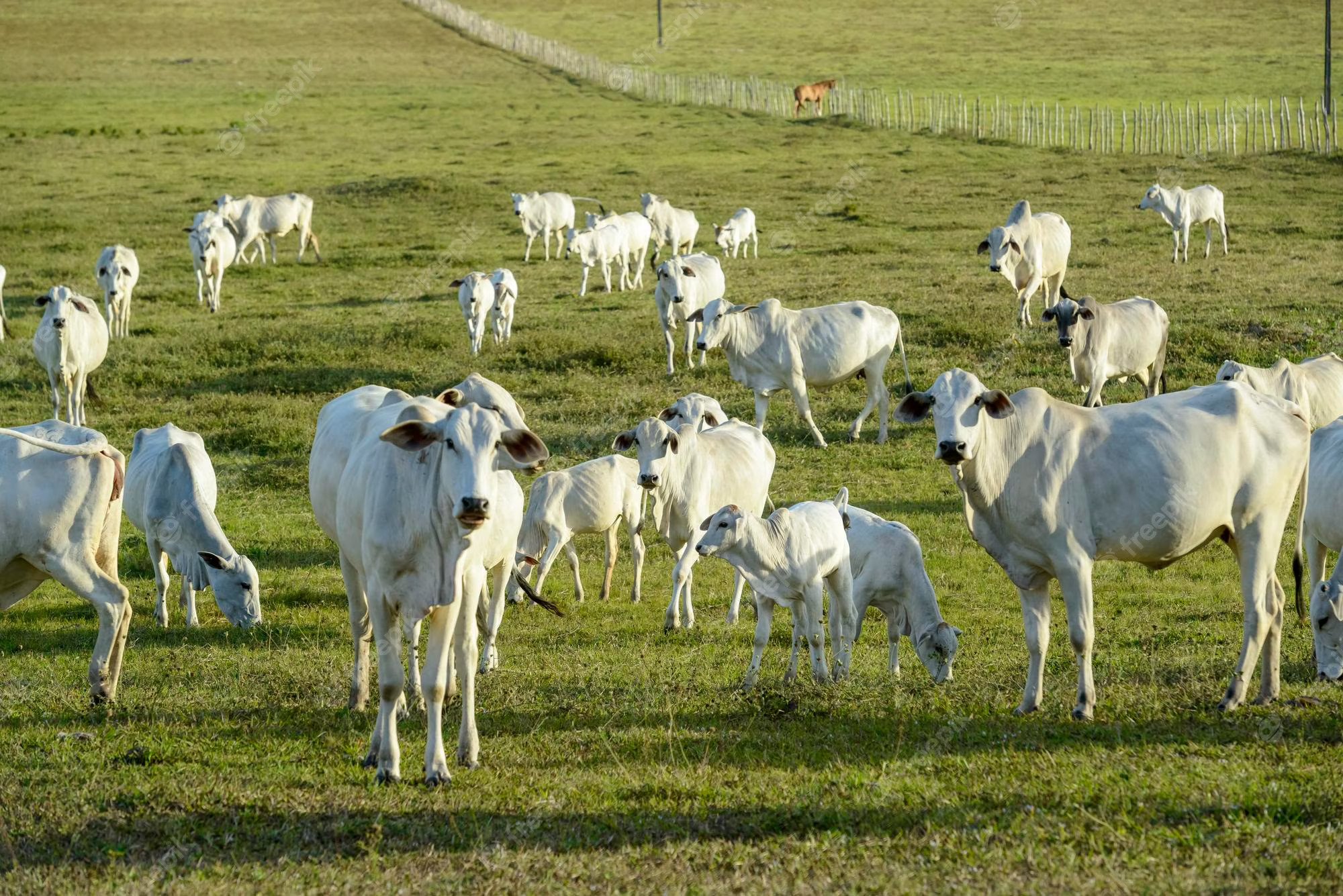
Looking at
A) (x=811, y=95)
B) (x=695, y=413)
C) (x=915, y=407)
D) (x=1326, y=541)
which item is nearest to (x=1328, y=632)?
(x=1326, y=541)

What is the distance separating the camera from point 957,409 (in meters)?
9.02

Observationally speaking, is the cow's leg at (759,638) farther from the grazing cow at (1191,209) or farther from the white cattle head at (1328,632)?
the grazing cow at (1191,209)

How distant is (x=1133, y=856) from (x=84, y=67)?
240 ft

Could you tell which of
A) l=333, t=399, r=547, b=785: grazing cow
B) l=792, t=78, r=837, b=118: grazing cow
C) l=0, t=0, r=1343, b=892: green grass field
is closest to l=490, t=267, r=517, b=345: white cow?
l=0, t=0, r=1343, b=892: green grass field

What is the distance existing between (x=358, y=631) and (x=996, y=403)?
425 centimetres

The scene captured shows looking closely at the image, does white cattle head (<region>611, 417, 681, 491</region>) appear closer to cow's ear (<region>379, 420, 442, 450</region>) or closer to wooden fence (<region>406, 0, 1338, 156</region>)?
cow's ear (<region>379, 420, 442, 450</region>)

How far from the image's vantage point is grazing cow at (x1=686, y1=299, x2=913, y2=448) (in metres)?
19.6

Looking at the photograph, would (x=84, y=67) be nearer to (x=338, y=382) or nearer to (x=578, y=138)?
(x=578, y=138)

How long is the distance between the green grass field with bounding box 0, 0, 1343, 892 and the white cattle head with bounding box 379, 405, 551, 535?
5.08ft

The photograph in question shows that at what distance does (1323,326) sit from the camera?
73.9ft

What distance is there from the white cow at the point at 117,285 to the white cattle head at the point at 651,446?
1677 centimetres

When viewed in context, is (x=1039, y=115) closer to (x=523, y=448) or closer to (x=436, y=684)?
(x=523, y=448)

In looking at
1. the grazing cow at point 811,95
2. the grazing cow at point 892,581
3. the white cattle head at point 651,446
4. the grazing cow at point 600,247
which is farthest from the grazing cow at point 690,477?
the grazing cow at point 811,95

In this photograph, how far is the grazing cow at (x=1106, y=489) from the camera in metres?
9.08
